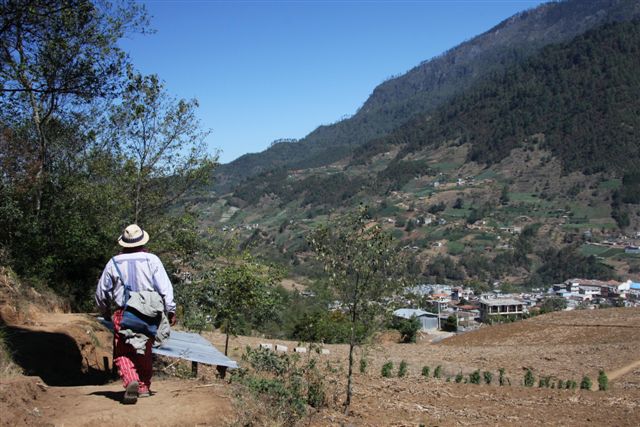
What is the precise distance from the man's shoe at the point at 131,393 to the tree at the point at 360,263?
16.6 ft

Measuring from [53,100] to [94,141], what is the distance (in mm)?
2746

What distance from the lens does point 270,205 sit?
169 metres

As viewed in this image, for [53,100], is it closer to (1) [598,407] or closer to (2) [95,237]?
(2) [95,237]

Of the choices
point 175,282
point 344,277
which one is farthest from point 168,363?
point 175,282

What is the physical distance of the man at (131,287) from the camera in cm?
546

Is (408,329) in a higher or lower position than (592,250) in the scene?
lower

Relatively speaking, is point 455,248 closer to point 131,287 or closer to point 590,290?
point 590,290

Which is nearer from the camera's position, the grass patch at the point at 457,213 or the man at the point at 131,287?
the man at the point at 131,287

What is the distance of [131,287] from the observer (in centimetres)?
546

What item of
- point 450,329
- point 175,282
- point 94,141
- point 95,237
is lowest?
point 450,329

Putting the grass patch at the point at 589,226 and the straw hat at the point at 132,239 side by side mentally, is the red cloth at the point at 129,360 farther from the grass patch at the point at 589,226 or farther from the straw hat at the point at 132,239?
the grass patch at the point at 589,226

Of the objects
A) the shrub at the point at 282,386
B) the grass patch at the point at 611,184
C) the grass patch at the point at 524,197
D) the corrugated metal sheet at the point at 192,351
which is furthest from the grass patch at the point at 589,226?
the corrugated metal sheet at the point at 192,351

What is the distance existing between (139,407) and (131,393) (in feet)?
0.48

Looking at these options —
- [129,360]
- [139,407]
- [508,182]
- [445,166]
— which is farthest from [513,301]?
[445,166]
